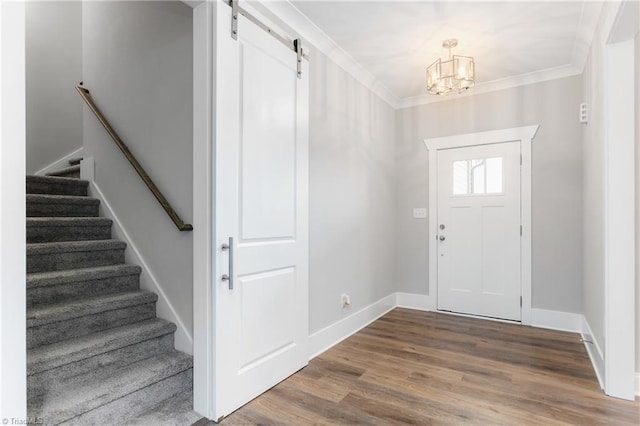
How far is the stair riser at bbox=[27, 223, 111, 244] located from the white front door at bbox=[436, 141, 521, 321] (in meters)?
3.54

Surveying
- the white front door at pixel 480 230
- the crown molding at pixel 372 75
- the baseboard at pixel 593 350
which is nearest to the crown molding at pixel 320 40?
the crown molding at pixel 372 75

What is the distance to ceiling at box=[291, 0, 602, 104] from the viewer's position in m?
2.54

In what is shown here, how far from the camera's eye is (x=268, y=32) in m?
2.36

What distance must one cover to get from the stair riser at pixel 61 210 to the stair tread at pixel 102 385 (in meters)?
1.51

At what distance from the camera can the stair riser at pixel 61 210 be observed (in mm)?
2799

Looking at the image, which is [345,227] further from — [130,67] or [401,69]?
[130,67]

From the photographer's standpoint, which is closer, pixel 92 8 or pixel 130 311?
pixel 130 311

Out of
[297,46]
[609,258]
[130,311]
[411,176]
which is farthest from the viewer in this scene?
[411,176]

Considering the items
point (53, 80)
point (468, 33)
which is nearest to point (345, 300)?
point (468, 33)

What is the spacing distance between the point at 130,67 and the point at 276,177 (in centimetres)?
155

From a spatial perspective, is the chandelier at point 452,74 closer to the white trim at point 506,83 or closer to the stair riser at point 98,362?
the white trim at point 506,83

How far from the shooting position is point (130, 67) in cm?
277

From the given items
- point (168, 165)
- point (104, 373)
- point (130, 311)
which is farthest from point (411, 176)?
point (104, 373)

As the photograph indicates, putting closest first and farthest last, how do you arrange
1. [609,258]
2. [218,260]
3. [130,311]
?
[218,260], [609,258], [130,311]
